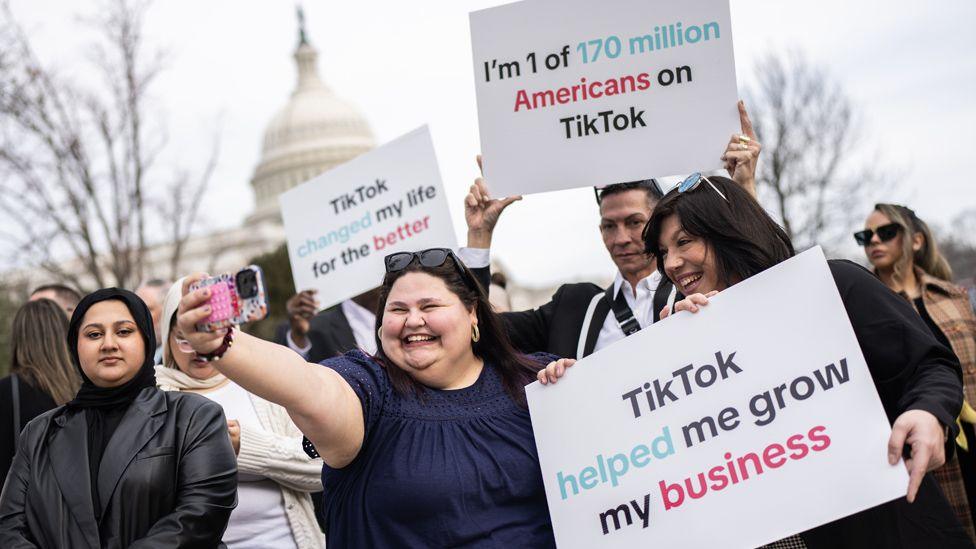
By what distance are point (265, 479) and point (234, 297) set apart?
2.37 metres

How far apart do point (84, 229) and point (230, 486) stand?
42.3 ft

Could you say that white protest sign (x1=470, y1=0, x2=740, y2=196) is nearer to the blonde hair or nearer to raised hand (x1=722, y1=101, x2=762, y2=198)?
raised hand (x1=722, y1=101, x2=762, y2=198)

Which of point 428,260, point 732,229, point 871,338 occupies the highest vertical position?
point 428,260

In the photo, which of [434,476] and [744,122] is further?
[744,122]

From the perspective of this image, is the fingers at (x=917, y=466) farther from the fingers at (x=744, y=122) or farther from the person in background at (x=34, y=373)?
the person in background at (x=34, y=373)

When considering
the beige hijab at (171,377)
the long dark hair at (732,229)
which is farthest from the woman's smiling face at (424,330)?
the beige hijab at (171,377)

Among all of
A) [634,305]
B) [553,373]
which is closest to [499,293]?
[634,305]

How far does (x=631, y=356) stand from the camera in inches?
124

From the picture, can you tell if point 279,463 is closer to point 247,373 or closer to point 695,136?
point 247,373

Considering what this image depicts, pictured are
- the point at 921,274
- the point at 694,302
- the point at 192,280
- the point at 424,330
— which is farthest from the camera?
the point at 921,274

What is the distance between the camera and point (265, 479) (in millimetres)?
4477

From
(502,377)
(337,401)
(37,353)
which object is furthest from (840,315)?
(37,353)

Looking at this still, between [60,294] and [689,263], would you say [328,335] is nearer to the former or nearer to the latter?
[60,294]

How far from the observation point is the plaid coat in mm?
6094
